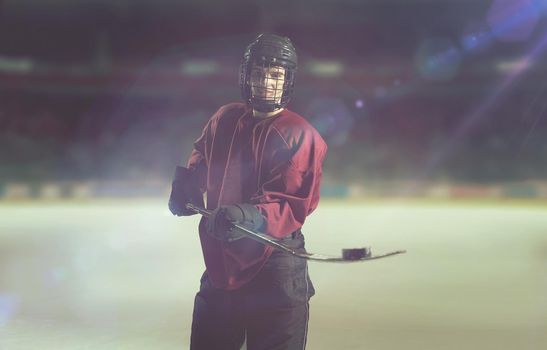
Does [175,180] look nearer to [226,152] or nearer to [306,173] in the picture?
[226,152]

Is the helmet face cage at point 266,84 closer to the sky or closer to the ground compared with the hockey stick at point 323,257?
closer to the sky

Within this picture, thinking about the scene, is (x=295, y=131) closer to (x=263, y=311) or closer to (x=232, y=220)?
(x=232, y=220)

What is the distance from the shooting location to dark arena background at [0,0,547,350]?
618cm

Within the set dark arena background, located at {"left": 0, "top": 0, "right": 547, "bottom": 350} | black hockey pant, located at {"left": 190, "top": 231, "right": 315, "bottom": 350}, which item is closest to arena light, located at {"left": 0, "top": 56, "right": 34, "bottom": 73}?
dark arena background, located at {"left": 0, "top": 0, "right": 547, "bottom": 350}

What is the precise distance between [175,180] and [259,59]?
0.44m

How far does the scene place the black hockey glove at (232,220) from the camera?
158cm

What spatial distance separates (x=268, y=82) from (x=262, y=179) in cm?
27

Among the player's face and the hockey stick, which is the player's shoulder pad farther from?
the hockey stick

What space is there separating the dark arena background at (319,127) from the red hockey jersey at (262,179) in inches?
122

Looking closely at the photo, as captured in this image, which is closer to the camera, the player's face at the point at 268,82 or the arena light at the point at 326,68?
the player's face at the point at 268,82

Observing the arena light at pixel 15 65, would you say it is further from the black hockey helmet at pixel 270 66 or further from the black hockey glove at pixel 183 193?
the black hockey helmet at pixel 270 66

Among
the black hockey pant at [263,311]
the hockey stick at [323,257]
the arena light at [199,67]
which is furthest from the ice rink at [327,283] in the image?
the arena light at [199,67]

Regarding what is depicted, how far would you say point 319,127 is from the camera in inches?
738

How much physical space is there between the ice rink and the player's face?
1688mm
